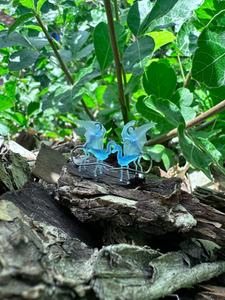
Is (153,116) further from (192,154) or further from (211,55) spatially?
(211,55)

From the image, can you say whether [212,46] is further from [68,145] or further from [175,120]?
[68,145]

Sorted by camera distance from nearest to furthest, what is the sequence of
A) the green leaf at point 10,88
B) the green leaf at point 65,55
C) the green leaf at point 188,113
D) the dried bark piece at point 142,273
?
the dried bark piece at point 142,273, the green leaf at point 188,113, the green leaf at point 65,55, the green leaf at point 10,88

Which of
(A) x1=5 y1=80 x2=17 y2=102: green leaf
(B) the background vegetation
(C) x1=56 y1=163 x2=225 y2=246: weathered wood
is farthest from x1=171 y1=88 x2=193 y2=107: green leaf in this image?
(A) x1=5 y1=80 x2=17 y2=102: green leaf

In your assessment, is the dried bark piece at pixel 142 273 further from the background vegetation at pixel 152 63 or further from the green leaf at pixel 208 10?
the green leaf at pixel 208 10

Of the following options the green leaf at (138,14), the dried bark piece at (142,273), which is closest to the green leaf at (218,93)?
the green leaf at (138,14)

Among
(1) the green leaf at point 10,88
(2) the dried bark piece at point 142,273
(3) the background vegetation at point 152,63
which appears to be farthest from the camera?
(1) the green leaf at point 10,88

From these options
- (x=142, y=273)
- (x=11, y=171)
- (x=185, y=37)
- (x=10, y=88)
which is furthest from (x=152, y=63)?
(x=10, y=88)

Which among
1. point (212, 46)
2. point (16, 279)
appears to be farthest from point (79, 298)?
point (212, 46)

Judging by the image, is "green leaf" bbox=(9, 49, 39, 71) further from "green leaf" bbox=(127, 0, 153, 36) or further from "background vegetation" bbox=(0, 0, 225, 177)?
"green leaf" bbox=(127, 0, 153, 36)
